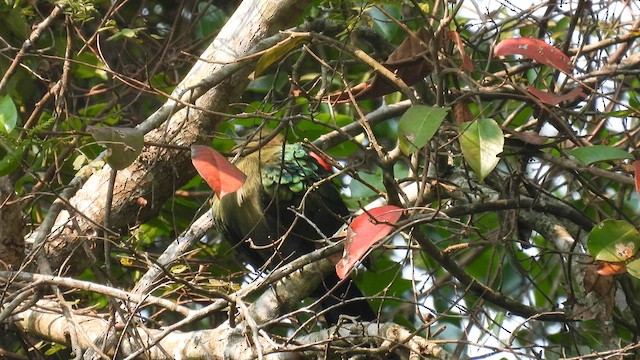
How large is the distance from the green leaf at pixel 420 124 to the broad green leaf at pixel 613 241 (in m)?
Answer: 0.61

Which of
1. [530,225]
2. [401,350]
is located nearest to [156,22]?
[530,225]

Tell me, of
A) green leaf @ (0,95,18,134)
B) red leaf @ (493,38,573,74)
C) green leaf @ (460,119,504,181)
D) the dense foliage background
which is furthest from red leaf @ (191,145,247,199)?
red leaf @ (493,38,573,74)

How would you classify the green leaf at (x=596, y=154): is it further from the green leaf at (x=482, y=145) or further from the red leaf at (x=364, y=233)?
the red leaf at (x=364, y=233)

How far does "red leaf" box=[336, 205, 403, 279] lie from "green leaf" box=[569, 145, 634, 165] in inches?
18.5

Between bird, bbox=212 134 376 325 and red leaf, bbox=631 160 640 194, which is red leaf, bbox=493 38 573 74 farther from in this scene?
bird, bbox=212 134 376 325

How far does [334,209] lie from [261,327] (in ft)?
4.94

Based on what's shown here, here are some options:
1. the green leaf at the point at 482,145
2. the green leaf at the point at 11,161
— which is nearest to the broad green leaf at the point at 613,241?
the green leaf at the point at 482,145

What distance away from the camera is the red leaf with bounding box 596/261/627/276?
2279mm

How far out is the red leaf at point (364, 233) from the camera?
1.94m

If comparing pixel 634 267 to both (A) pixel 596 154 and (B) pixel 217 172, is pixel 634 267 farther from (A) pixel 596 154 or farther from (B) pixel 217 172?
(B) pixel 217 172

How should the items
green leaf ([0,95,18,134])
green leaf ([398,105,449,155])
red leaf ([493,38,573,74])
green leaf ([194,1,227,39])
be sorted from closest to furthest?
green leaf ([398,105,449,155]) → red leaf ([493,38,573,74]) → green leaf ([0,95,18,134]) → green leaf ([194,1,227,39])

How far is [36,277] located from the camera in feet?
8.34

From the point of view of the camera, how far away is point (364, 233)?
198cm

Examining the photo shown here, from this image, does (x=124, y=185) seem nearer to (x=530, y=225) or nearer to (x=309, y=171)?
(x=309, y=171)
